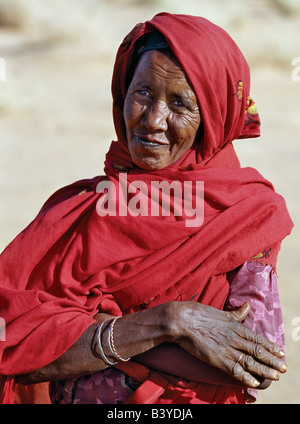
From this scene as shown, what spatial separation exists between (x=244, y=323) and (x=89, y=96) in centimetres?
1235

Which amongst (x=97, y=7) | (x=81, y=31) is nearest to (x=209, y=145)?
(x=81, y=31)

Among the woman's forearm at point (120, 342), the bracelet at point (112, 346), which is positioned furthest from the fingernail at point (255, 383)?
the bracelet at point (112, 346)

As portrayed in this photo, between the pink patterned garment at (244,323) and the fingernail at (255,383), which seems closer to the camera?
the fingernail at (255,383)

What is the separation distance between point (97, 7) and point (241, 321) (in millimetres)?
19724

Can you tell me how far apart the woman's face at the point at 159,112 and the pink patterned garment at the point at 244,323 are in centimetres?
57

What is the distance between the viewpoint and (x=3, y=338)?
9.08ft

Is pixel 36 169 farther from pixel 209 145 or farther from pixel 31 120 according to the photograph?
pixel 209 145

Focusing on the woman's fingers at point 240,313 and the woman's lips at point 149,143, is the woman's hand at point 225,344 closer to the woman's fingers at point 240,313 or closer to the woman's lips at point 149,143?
the woman's fingers at point 240,313

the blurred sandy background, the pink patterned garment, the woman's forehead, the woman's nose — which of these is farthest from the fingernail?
the blurred sandy background

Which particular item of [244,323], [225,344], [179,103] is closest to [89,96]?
[179,103]

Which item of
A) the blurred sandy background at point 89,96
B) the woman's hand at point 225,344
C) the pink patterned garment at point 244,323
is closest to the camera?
the woman's hand at point 225,344

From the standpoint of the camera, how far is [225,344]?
2645 millimetres

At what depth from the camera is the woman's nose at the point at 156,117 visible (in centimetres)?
282

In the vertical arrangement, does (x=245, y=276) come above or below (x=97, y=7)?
below
